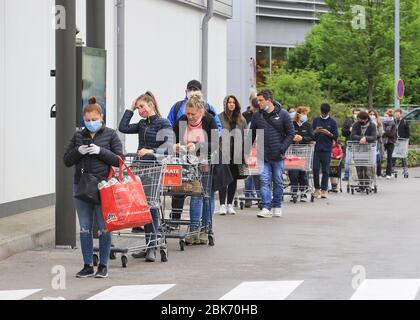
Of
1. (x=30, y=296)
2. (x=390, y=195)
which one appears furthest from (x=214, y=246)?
(x=390, y=195)

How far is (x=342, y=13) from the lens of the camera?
170ft

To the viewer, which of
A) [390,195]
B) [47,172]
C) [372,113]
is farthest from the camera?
[372,113]

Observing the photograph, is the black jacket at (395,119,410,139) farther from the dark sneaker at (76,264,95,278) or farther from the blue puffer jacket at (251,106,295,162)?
the dark sneaker at (76,264,95,278)

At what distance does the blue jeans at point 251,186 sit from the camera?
867 inches

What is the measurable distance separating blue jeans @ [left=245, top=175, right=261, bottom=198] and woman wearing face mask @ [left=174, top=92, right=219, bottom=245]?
20.0ft

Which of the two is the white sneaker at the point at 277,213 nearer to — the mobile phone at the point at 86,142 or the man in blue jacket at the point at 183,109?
the man in blue jacket at the point at 183,109

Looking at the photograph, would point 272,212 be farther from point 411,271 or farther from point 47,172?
point 411,271

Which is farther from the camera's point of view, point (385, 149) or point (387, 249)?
point (385, 149)

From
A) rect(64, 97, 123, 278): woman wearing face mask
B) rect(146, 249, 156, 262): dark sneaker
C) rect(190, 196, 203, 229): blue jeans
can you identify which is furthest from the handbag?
rect(190, 196, 203, 229): blue jeans

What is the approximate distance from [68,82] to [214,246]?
277 centimetres

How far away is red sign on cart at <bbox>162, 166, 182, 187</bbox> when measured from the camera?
1434 centimetres

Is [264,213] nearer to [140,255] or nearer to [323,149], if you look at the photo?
[323,149]

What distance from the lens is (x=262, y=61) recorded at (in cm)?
5809

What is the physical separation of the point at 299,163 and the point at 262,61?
3499cm
